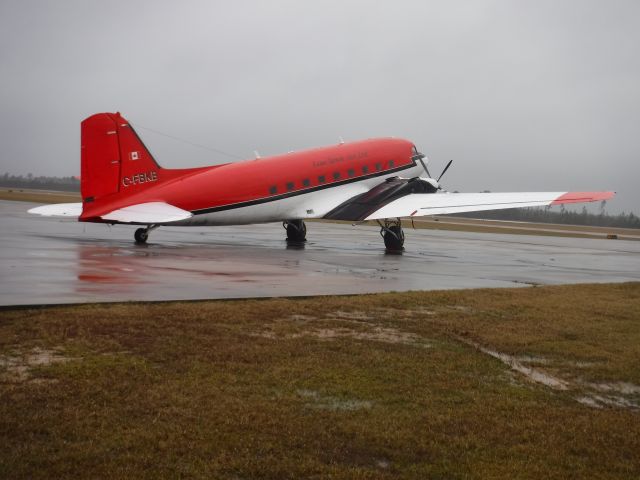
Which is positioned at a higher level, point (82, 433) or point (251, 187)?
point (251, 187)

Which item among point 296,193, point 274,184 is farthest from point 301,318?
point 296,193

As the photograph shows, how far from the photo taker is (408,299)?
1575 centimetres

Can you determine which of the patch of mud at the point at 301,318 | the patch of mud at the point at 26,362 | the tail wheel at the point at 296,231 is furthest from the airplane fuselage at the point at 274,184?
the patch of mud at the point at 26,362

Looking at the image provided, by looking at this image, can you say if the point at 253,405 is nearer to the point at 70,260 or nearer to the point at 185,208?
the point at 70,260

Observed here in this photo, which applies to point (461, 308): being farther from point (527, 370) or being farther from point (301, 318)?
point (527, 370)

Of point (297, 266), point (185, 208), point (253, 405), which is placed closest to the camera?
point (253, 405)

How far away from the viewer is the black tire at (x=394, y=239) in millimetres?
30906

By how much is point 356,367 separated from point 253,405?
7.32 feet

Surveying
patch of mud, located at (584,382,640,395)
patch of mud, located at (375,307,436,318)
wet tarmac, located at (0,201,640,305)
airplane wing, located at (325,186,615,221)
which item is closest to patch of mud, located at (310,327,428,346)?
patch of mud, located at (375,307,436,318)

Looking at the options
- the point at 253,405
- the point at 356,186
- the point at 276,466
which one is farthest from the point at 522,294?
the point at 356,186

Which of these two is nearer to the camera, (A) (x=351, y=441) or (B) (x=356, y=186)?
(A) (x=351, y=441)

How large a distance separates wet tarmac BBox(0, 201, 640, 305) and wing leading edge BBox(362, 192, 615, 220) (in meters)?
1.90

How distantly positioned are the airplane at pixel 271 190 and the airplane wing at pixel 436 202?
0.15 feet

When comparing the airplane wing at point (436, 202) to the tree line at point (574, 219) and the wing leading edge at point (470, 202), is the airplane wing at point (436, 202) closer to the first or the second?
the wing leading edge at point (470, 202)
